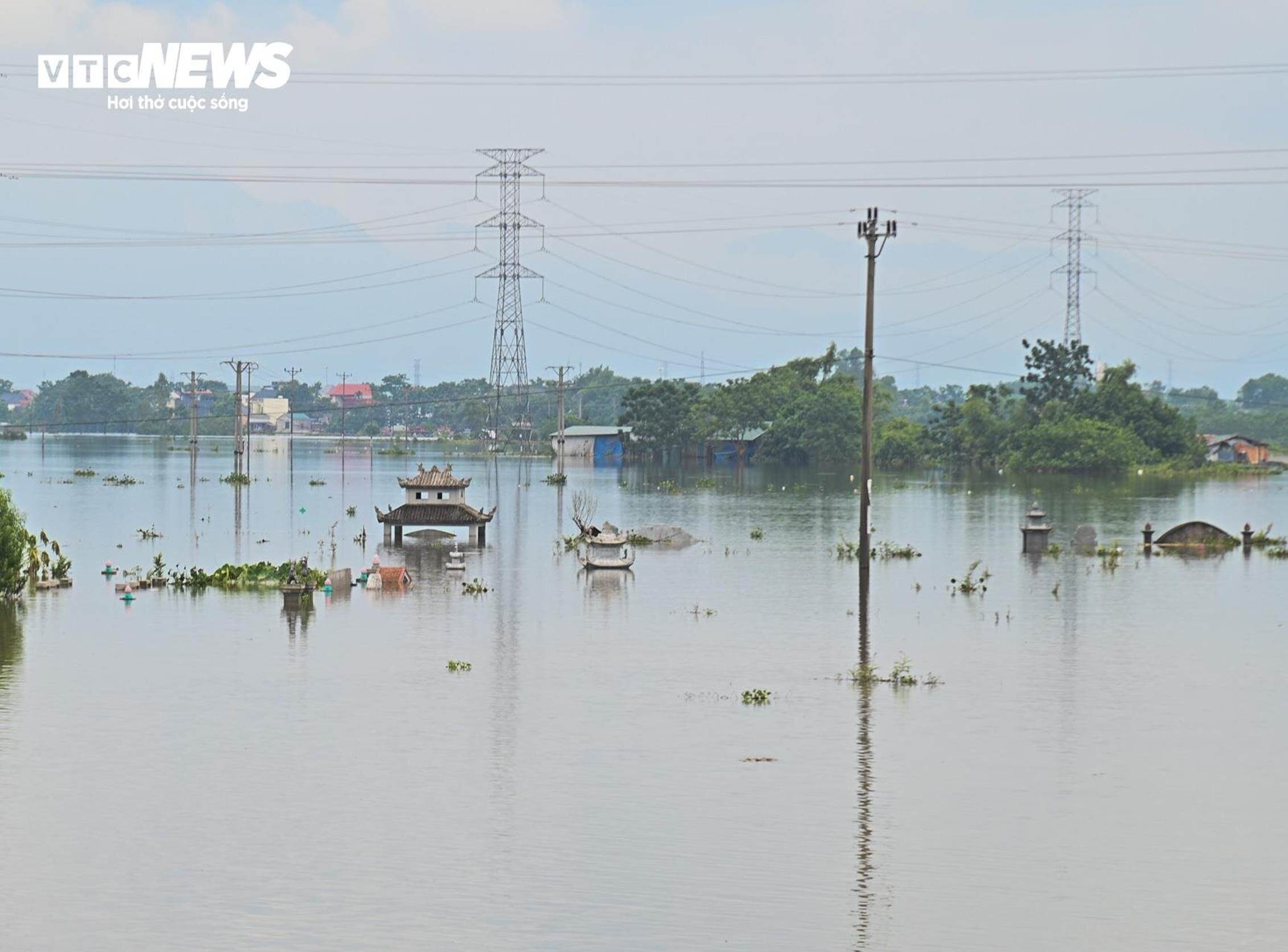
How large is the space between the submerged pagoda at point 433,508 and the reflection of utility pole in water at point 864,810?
32.9 m

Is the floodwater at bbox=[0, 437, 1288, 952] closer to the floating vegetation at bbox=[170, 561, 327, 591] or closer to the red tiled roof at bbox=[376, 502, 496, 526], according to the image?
the floating vegetation at bbox=[170, 561, 327, 591]

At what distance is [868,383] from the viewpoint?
51.7 m

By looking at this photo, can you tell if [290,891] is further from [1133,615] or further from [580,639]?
[1133,615]

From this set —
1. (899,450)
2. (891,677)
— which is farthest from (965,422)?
(891,677)

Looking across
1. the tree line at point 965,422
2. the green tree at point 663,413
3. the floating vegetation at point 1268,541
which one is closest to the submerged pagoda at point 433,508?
the floating vegetation at point 1268,541

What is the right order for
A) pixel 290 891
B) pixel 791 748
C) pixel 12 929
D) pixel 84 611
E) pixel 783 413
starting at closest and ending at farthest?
pixel 12 929 < pixel 290 891 < pixel 791 748 < pixel 84 611 < pixel 783 413

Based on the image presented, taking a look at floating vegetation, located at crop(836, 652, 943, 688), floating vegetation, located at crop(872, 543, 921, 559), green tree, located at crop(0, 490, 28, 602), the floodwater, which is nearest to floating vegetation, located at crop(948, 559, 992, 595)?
the floodwater

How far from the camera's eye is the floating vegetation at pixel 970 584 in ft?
171

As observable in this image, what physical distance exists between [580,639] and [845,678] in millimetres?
8272

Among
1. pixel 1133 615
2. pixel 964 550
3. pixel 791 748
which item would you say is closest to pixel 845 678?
pixel 791 748

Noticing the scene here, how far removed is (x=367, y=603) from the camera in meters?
46.8

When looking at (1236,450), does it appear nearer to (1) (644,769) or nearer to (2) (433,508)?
(2) (433,508)

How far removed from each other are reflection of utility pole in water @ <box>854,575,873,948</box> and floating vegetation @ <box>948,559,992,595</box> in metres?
13.7

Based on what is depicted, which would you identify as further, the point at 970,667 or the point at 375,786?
the point at 970,667
